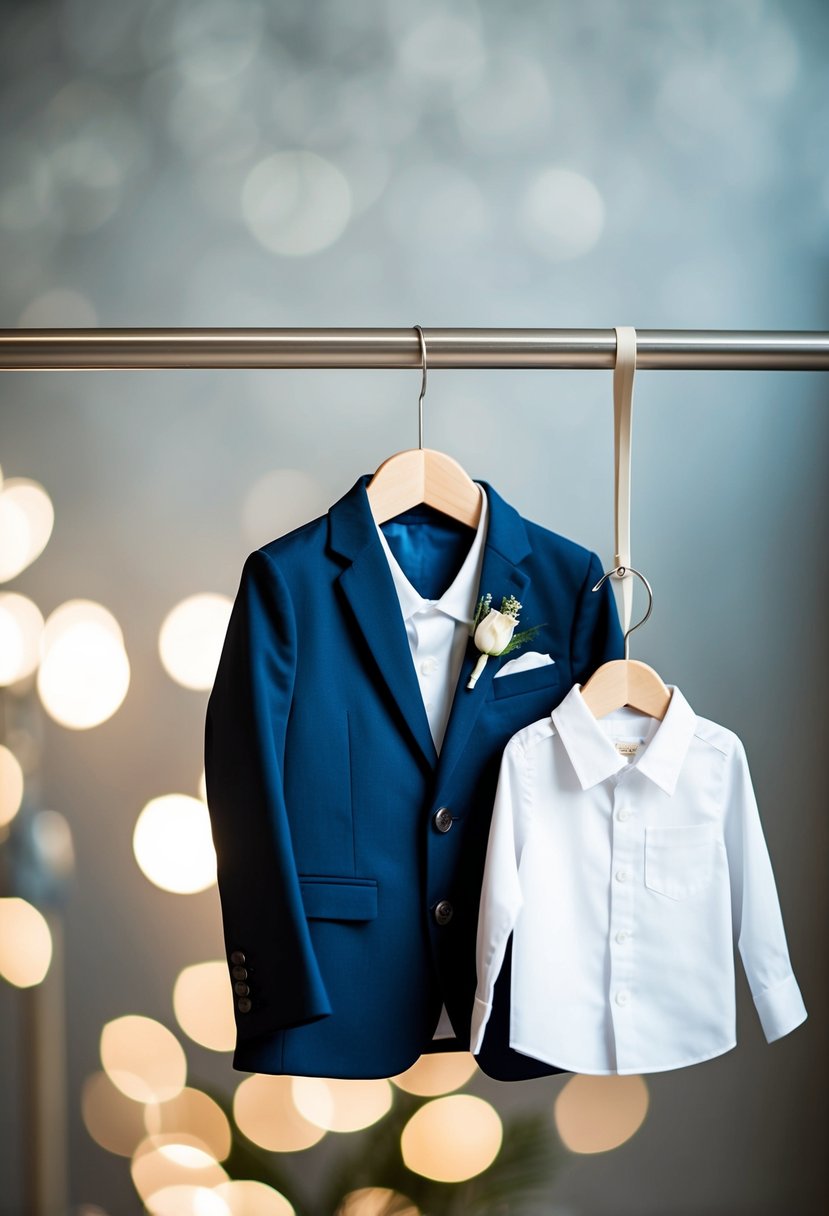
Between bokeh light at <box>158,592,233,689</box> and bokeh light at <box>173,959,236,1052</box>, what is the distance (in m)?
0.56

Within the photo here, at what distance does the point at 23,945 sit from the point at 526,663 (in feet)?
4.35

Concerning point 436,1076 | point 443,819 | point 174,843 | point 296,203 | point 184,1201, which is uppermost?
point 296,203

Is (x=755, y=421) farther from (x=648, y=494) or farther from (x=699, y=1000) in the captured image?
(x=699, y=1000)

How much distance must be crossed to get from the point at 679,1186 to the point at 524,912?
4.32 ft

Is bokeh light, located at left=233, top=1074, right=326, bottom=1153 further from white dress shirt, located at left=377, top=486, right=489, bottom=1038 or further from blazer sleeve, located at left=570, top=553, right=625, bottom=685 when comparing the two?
blazer sleeve, located at left=570, top=553, right=625, bottom=685

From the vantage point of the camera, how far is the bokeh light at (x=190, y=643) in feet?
7.03

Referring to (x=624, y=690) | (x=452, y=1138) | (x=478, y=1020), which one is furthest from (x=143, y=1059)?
(x=624, y=690)

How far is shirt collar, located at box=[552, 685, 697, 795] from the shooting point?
4.07ft

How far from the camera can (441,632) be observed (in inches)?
53.8

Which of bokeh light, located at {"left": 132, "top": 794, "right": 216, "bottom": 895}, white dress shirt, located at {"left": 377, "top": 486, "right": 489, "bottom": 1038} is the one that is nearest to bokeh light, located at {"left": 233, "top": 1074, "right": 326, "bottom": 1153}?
bokeh light, located at {"left": 132, "top": 794, "right": 216, "bottom": 895}

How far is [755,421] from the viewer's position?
2.20 metres

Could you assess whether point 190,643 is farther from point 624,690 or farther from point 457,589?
point 624,690

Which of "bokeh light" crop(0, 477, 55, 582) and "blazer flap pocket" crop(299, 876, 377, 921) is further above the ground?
"bokeh light" crop(0, 477, 55, 582)

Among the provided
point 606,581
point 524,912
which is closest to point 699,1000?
point 524,912
